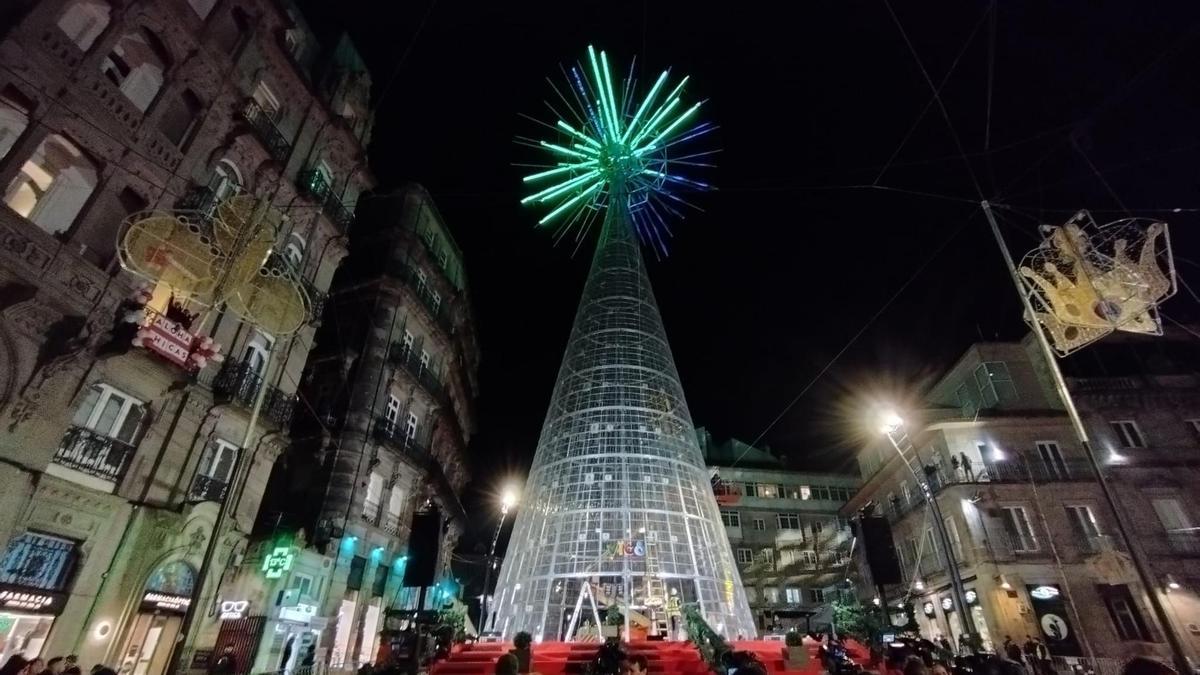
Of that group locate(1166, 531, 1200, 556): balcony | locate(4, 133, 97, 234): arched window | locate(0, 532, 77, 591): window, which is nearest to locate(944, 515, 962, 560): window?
locate(1166, 531, 1200, 556): balcony

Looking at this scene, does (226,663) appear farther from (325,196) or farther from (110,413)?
(325,196)

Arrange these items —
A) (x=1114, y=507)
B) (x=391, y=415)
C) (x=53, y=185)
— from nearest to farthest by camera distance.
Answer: (x=1114, y=507)
(x=53, y=185)
(x=391, y=415)

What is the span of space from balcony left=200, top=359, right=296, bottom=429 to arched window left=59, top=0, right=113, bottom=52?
327 inches

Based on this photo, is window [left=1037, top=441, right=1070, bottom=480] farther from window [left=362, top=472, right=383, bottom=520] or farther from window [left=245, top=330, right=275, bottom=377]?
window [left=245, top=330, right=275, bottom=377]

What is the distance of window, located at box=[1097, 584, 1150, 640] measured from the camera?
74.7 feet

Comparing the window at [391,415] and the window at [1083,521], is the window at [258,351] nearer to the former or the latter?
the window at [391,415]

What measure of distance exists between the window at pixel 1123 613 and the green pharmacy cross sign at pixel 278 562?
32.5m

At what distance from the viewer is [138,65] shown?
1430cm

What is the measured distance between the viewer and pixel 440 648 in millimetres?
12516

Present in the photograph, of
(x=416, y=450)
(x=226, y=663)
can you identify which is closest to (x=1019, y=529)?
(x=416, y=450)

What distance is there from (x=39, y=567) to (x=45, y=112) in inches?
370

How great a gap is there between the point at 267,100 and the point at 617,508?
1780 centimetres

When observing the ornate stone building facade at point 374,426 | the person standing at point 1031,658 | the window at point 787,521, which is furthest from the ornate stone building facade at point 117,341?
the window at point 787,521

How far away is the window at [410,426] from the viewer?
25.1m
